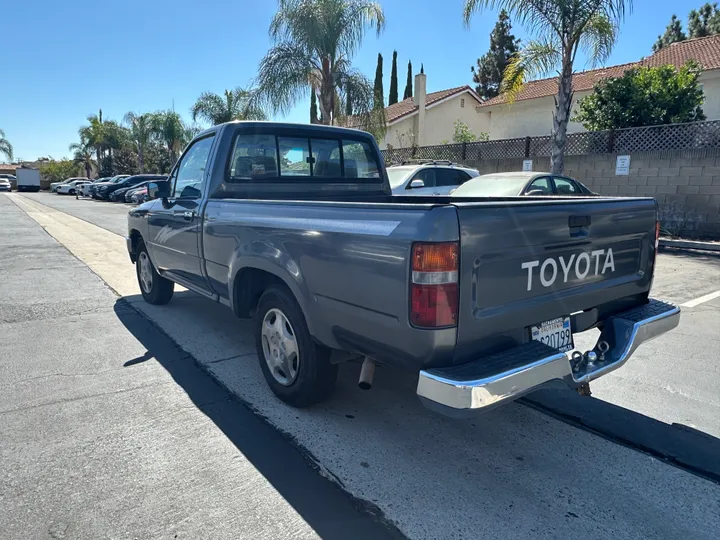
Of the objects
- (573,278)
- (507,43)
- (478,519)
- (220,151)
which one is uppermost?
(507,43)

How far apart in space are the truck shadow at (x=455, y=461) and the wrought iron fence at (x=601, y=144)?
36.4 ft

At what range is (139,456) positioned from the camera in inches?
118

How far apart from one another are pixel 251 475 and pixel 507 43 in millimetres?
40171

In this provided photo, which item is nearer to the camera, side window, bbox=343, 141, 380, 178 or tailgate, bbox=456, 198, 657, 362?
tailgate, bbox=456, 198, 657, 362

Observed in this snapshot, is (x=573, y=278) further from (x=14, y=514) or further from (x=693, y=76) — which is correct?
(x=693, y=76)

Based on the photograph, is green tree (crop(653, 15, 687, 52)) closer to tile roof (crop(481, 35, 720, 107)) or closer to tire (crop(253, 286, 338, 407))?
tile roof (crop(481, 35, 720, 107))

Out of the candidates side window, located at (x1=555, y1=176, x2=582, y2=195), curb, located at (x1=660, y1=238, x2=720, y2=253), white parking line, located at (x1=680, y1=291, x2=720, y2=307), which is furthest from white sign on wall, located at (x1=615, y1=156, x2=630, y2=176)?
white parking line, located at (x1=680, y1=291, x2=720, y2=307)

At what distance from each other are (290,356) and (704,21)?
47.1 metres

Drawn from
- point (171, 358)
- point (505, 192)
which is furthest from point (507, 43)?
point (171, 358)

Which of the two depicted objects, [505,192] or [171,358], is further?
[505,192]

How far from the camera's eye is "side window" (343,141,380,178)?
16.6 ft

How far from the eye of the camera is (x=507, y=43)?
1457 inches

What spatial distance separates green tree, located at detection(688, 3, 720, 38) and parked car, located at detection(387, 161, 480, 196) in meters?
35.2

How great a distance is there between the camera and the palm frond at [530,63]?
1255 centimetres
